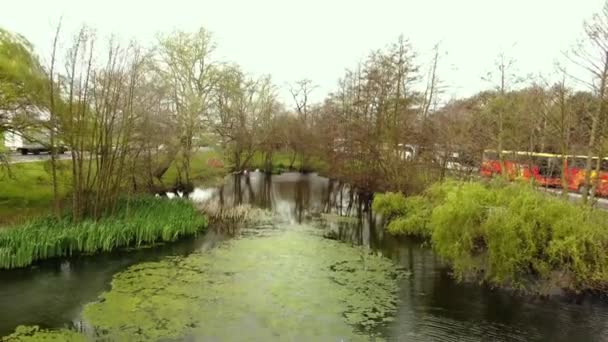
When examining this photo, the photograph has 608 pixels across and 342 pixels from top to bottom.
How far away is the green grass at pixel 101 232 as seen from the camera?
1102cm

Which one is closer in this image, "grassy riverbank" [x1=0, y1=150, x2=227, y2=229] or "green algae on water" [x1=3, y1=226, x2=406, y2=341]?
"green algae on water" [x1=3, y1=226, x2=406, y2=341]

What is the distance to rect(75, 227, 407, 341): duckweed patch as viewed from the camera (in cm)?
790

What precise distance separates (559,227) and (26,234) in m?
13.0

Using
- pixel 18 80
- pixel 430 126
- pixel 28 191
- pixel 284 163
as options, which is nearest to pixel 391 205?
pixel 430 126

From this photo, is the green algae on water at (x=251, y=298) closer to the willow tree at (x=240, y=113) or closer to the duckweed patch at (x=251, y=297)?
the duckweed patch at (x=251, y=297)

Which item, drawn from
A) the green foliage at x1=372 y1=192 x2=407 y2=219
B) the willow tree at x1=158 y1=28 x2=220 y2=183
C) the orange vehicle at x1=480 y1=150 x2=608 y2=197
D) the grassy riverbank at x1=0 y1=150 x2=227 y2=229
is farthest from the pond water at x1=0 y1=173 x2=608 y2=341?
the willow tree at x1=158 y1=28 x2=220 y2=183

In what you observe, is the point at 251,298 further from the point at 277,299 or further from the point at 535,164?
the point at 535,164

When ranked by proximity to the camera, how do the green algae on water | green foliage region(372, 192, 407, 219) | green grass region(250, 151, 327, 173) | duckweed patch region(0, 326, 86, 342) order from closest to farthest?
duckweed patch region(0, 326, 86, 342)
the green algae on water
green foliage region(372, 192, 407, 219)
green grass region(250, 151, 327, 173)

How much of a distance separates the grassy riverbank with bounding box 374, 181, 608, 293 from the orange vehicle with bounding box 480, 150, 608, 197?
283 inches

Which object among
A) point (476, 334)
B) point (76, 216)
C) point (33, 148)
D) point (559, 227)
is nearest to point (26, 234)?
point (76, 216)

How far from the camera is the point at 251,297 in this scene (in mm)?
9484

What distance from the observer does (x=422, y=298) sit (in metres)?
9.82

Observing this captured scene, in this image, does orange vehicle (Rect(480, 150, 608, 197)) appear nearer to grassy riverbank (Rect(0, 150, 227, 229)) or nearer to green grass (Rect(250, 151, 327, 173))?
grassy riverbank (Rect(0, 150, 227, 229))

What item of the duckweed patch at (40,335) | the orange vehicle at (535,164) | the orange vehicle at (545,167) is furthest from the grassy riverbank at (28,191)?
the orange vehicle at (535,164)
